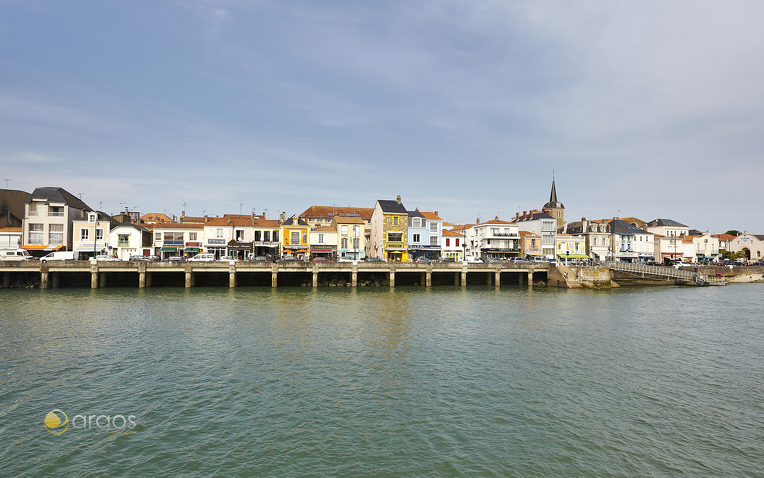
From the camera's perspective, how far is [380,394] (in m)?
16.1

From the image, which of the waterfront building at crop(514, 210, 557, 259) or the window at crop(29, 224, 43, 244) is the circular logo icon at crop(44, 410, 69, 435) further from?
the waterfront building at crop(514, 210, 557, 259)

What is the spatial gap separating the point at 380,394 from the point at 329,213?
264ft

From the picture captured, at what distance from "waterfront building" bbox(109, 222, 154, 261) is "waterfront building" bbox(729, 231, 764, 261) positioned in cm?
14450

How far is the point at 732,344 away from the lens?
2448cm

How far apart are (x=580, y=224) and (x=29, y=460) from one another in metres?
102

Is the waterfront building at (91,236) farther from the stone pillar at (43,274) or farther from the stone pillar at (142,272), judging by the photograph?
the stone pillar at (142,272)

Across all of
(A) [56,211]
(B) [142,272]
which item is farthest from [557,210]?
(A) [56,211]

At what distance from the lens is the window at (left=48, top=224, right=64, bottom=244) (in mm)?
61219

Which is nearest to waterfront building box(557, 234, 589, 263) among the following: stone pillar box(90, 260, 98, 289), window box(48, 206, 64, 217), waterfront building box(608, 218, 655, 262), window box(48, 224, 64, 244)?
waterfront building box(608, 218, 655, 262)

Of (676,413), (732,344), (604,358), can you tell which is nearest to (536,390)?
(676,413)

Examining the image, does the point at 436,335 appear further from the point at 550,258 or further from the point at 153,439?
the point at 550,258

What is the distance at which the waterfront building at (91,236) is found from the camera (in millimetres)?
61969

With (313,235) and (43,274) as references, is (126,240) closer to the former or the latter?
(43,274)

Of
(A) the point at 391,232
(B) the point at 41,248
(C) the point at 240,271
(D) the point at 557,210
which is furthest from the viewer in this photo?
(D) the point at 557,210
